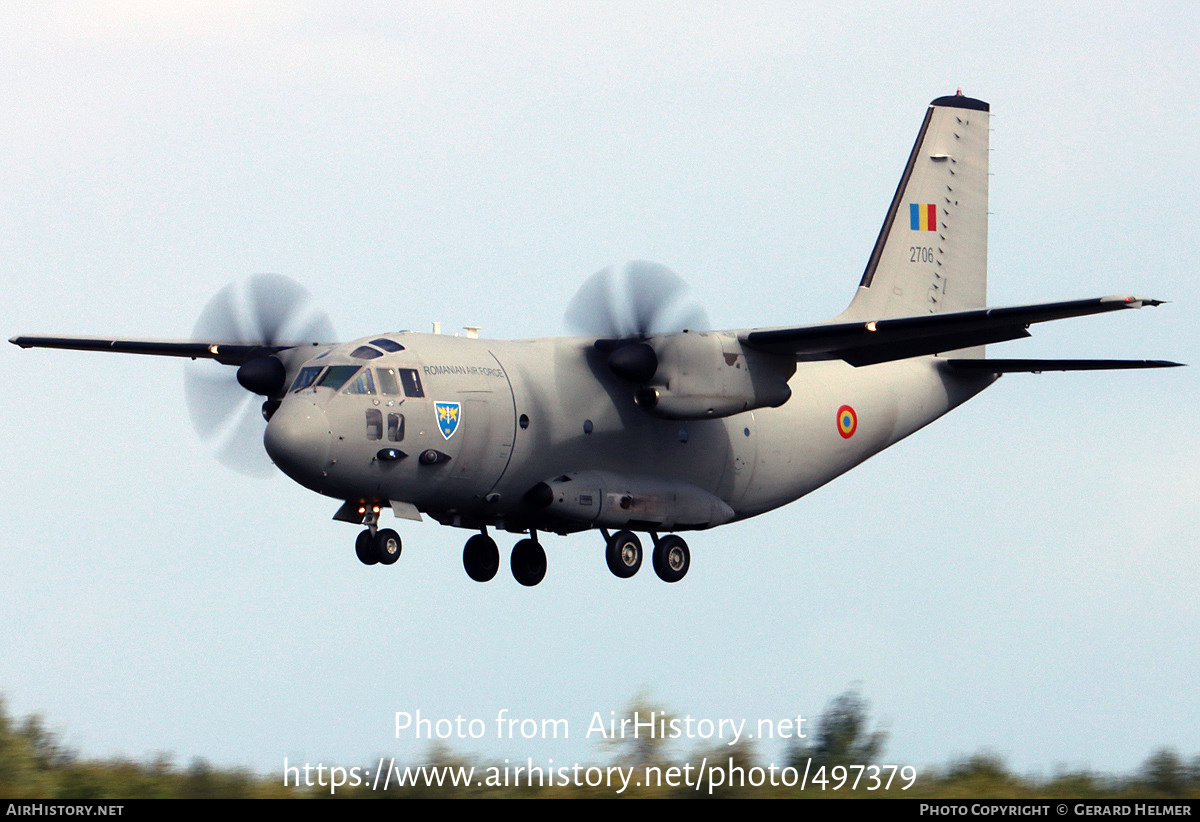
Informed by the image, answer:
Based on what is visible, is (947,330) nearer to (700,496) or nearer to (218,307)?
(700,496)

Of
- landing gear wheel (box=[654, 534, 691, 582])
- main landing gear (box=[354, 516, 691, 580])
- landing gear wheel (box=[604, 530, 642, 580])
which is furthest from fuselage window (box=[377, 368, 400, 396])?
landing gear wheel (box=[654, 534, 691, 582])

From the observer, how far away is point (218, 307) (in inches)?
928

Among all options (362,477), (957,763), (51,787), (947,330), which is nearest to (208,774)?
(51,787)

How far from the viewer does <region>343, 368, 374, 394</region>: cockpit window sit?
19.8m

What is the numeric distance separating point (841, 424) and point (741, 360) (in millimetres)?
3586

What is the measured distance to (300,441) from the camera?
62.6 feet

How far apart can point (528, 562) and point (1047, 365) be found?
8643 millimetres

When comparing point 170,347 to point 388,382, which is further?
point 170,347

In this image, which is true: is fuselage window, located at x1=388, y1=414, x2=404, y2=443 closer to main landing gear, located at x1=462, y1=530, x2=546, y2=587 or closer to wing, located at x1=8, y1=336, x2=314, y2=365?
main landing gear, located at x1=462, y1=530, x2=546, y2=587

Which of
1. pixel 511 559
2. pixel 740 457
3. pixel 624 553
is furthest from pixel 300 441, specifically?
pixel 740 457

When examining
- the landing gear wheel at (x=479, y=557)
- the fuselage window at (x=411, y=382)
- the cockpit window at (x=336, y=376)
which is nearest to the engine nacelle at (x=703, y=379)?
the landing gear wheel at (x=479, y=557)

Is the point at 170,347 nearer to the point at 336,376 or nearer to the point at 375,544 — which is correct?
the point at 336,376

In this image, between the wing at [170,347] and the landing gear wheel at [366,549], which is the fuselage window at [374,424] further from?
the wing at [170,347]

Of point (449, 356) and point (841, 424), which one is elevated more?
point (449, 356)
